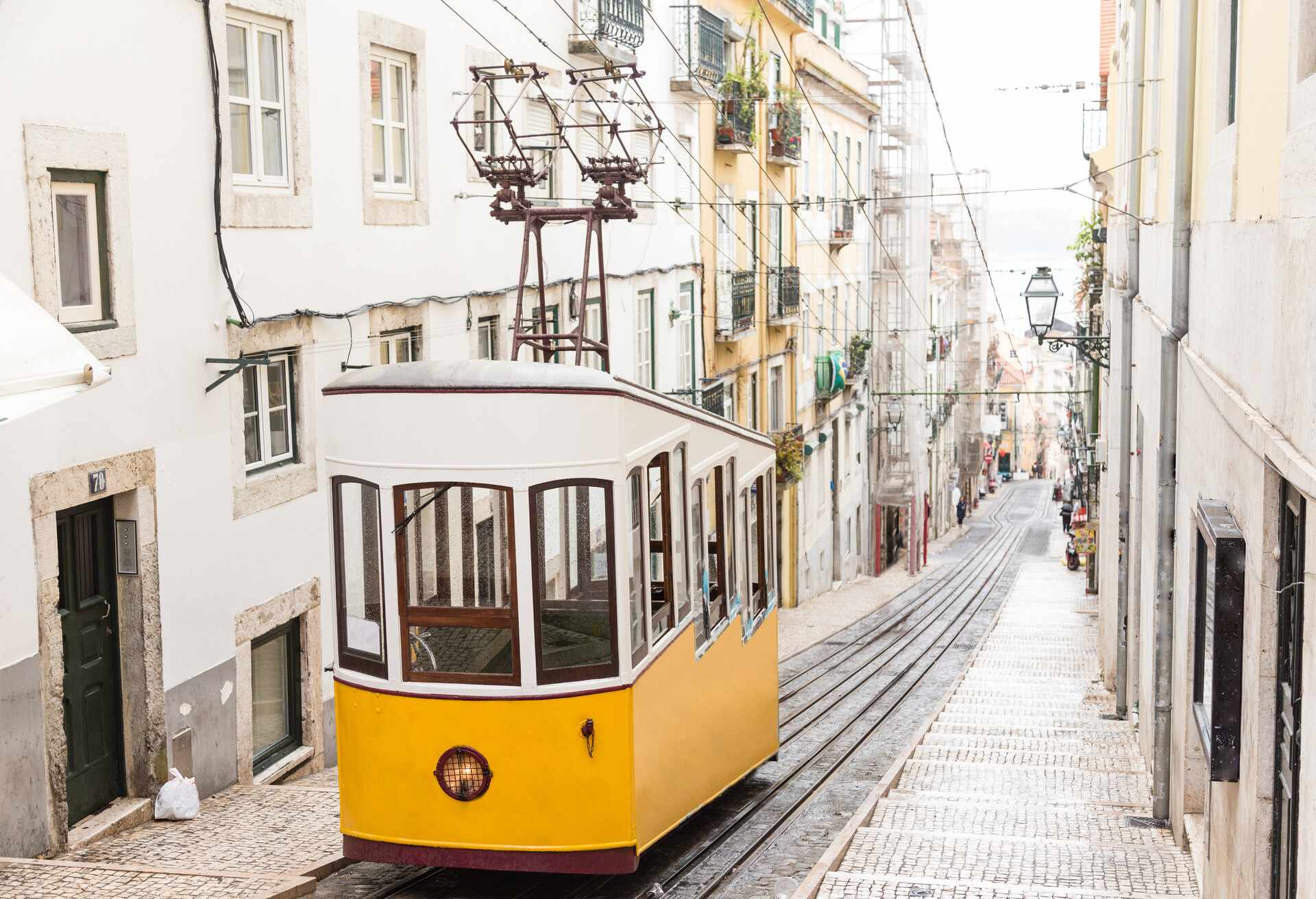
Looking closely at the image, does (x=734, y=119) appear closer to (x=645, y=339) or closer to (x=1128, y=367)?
(x=645, y=339)

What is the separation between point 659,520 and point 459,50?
7710 millimetres

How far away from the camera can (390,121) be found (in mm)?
12859

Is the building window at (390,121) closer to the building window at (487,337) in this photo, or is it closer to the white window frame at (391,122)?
the white window frame at (391,122)

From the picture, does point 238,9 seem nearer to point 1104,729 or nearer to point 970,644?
point 1104,729

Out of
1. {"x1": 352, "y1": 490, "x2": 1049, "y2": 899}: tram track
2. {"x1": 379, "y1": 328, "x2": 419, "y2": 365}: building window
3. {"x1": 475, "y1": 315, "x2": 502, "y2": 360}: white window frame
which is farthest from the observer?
{"x1": 475, "y1": 315, "x2": 502, "y2": 360}: white window frame

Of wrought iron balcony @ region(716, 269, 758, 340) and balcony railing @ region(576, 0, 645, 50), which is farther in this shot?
wrought iron balcony @ region(716, 269, 758, 340)

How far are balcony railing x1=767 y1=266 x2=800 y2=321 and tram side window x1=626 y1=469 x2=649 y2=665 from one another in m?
19.4

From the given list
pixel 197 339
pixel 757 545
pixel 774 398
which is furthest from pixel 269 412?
pixel 774 398

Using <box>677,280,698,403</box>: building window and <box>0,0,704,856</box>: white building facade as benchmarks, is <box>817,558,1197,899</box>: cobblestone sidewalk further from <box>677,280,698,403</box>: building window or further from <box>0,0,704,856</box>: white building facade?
<box>677,280,698,403</box>: building window

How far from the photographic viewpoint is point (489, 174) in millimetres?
12469

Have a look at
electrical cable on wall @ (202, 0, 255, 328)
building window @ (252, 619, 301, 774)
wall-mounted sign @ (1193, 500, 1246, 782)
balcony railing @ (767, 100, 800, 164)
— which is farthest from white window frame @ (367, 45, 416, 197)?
balcony railing @ (767, 100, 800, 164)

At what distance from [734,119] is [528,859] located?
730 inches

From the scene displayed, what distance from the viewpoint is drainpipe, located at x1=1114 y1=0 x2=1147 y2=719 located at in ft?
45.8

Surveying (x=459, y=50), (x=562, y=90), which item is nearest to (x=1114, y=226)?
(x=562, y=90)
